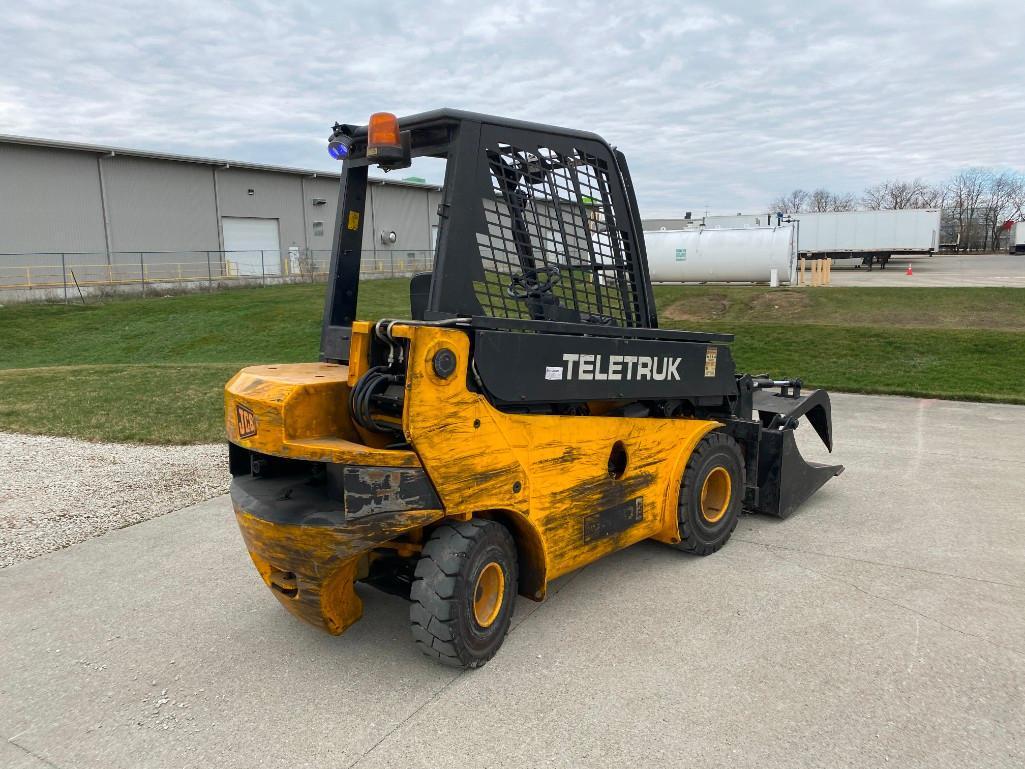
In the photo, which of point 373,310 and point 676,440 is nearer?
point 676,440

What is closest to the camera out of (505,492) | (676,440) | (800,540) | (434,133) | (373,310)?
(505,492)

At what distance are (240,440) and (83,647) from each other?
1.39 m

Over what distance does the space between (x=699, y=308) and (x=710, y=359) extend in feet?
55.9

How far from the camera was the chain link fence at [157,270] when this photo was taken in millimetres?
27766

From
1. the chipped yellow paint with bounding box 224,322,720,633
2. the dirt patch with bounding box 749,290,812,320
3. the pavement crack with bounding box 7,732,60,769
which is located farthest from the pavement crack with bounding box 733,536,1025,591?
the dirt patch with bounding box 749,290,812,320

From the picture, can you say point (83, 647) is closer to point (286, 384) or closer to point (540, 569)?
point (286, 384)

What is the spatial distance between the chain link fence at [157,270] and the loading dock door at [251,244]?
0.17 ft

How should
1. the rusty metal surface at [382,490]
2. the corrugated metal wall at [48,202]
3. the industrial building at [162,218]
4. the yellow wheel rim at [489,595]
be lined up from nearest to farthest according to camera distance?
the rusty metal surface at [382,490] < the yellow wheel rim at [489,595] < the corrugated metal wall at [48,202] < the industrial building at [162,218]

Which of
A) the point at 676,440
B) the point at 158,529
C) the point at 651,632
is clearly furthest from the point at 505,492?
the point at 158,529

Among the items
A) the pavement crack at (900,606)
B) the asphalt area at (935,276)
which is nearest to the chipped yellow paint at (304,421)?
the pavement crack at (900,606)

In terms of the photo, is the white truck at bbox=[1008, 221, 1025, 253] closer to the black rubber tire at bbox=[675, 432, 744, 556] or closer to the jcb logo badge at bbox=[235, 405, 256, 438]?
the black rubber tire at bbox=[675, 432, 744, 556]

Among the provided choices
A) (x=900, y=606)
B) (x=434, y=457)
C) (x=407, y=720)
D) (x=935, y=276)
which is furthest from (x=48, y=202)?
(x=935, y=276)

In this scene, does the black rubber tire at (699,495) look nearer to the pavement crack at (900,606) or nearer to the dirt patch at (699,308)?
the pavement crack at (900,606)

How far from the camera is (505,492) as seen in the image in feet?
11.6
